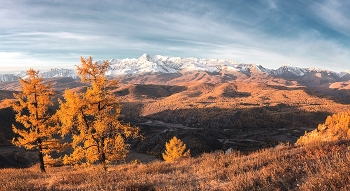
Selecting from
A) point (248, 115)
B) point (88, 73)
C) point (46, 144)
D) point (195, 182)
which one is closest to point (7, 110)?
point (46, 144)

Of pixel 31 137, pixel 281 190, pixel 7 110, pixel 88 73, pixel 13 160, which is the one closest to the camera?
pixel 281 190

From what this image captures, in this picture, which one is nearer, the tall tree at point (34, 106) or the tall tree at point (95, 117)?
the tall tree at point (95, 117)

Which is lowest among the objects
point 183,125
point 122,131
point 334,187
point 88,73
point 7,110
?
point 183,125

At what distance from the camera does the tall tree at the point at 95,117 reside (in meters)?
18.7

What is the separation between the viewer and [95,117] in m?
19.9

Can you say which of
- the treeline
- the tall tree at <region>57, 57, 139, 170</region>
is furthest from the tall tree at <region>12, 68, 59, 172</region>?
the tall tree at <region>57, 57, 139, 170</region>

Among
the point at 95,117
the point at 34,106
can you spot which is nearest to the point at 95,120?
the point at 95,117

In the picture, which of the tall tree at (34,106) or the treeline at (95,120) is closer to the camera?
the treeline at (95,120)

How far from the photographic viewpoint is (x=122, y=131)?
800 inches

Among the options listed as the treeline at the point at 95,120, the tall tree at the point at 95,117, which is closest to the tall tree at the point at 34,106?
the treeline at the point at 95,120

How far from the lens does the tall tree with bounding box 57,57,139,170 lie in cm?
1872

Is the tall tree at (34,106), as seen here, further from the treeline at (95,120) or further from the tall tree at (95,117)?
the tall tree at (95,117)

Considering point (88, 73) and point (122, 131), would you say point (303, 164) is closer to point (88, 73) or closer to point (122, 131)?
point (122, 131)

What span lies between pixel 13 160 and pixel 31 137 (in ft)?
161
